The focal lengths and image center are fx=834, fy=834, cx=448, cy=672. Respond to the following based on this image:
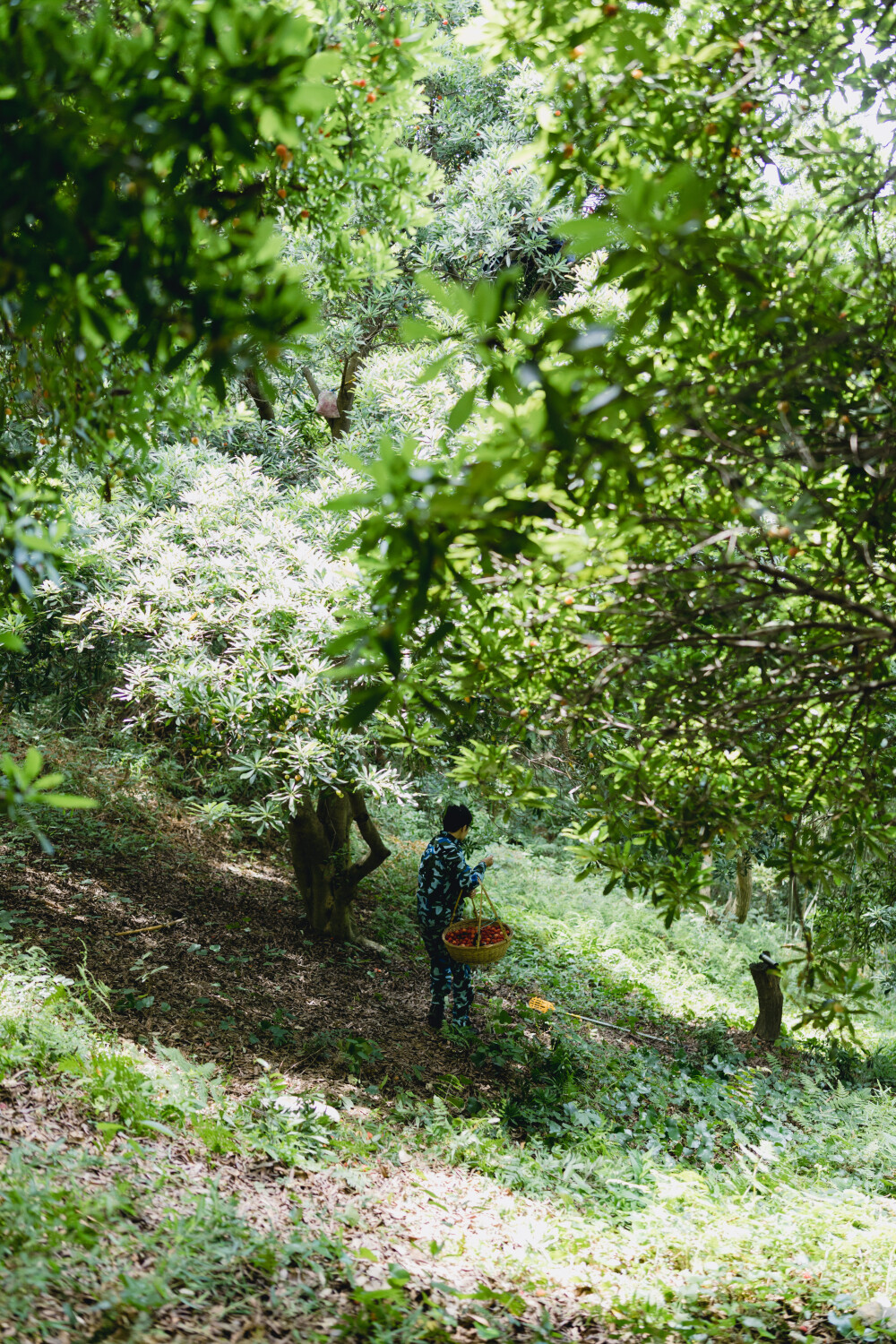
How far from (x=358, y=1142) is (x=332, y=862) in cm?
336

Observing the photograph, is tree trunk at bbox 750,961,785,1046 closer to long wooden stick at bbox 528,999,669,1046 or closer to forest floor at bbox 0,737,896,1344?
forest floor at bbox 0,737,896,1344

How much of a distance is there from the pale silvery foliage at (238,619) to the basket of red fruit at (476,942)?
118 centimetres

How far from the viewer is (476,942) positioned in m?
5.88

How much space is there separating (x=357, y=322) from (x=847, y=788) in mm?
7782

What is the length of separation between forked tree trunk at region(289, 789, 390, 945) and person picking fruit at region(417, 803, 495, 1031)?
4.34 ft

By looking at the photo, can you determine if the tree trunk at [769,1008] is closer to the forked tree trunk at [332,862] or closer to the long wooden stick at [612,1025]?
the long wooden stick at [612,1025]

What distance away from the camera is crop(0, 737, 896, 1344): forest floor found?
9.21 feet

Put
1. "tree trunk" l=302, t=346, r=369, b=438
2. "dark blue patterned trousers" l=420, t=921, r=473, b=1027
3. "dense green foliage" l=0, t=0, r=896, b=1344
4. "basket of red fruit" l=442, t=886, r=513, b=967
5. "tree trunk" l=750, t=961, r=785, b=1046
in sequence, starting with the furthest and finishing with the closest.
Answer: "tree trunk" l=302, t=346, r=369, b=438 < "tree trunk" l=750, t=961, r=785, b=1046 < "dark blue patterned trousers" l=420, t=921, r=473, b=1027 < "basket of red fruit" l=442, t=886, r=513, b=967 < "dense green foliage" l=0, t=0, r=896, b=1344

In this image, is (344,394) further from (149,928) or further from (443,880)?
(149,928)

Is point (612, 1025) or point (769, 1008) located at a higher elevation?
point (769, 1008)

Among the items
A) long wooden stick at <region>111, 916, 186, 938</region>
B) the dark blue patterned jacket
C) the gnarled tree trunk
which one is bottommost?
long wooden stick at <region>111, 916, 186, 938</region>

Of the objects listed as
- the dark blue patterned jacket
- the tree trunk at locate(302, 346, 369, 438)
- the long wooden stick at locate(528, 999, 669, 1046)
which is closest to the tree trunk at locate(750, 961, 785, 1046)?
the long wooden stick at locate(528, 999, 669, 1046)

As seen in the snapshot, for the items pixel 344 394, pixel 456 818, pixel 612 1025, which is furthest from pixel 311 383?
pixel 612 1025

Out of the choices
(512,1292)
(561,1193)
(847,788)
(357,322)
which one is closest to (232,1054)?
(561,1193)
